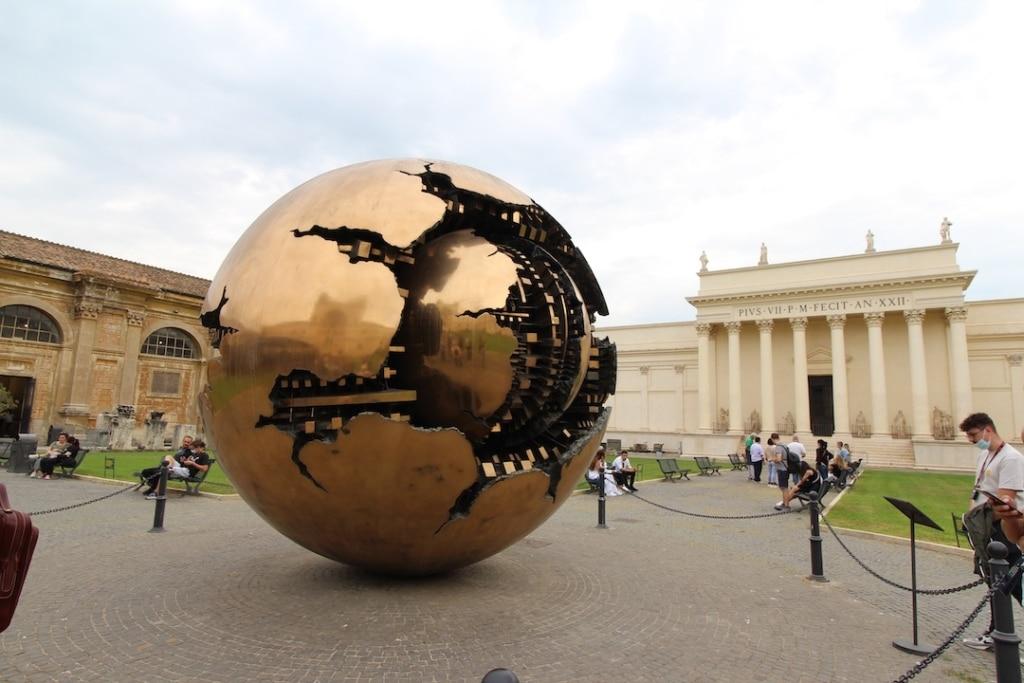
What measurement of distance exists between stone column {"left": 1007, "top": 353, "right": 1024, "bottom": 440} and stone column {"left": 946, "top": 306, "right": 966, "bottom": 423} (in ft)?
10.6

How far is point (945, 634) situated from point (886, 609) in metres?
0.68

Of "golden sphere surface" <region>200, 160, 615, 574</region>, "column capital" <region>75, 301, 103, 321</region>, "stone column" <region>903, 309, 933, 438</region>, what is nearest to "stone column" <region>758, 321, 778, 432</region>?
"stone column" <region>903, 309, 933, 438</region>

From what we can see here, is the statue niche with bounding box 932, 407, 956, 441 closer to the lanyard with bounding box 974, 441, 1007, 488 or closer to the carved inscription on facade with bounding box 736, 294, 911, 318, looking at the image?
the carved inscription on facade with bounding box 736, 294, 911, 318

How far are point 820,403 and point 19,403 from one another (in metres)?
57.0

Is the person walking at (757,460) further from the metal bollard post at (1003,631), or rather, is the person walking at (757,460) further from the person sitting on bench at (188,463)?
the metal bollard post at (1003,631)

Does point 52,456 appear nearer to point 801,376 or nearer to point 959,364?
point 801,376

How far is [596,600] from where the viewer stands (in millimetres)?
6141

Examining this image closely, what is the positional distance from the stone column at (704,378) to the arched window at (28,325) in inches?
1818

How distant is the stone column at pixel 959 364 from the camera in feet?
136

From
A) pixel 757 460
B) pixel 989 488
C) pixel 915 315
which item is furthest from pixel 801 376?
pixel 989 488

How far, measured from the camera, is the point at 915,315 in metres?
43.4

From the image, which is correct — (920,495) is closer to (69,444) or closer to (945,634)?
(945,634)

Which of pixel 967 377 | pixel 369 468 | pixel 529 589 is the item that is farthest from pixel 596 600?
pixel 967 377

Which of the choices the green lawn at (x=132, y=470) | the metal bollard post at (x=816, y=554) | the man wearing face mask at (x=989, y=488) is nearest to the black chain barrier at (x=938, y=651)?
the man wearing face mask at (x=989, y=488)
